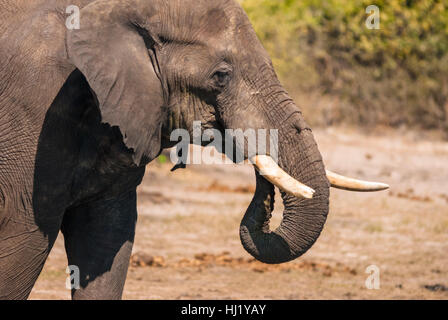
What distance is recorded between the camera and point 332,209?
11.5 m

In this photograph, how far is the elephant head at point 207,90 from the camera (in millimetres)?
4344

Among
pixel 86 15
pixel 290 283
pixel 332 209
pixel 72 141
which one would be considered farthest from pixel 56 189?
pixel 332 209

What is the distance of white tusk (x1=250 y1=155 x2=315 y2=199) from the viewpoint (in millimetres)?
4254

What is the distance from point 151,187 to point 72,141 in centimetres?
796

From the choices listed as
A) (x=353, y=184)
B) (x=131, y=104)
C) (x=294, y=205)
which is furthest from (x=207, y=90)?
(x=353, y=184)

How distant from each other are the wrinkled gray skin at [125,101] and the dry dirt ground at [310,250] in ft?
8.98

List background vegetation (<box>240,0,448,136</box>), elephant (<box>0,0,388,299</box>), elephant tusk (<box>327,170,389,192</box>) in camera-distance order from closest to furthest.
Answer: elephant (<box>0,0,388,299</box>) → elephant tusk (<box>327,170,389,192</box>) → background vegetation (<box>240,0,448,136</box>)

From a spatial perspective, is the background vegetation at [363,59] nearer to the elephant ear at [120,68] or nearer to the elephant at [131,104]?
the elephant at [131,104]

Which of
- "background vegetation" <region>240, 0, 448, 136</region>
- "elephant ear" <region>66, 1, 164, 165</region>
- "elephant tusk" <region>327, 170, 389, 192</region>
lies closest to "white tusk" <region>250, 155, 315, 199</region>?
"elephant tusk" <region>327, 170, 389, 192</region>

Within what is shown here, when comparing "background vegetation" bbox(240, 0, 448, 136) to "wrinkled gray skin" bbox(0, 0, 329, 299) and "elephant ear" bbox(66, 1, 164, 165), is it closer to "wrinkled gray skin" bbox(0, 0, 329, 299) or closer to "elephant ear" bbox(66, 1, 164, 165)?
"wrinkled gray skin" bbox(0, 0, 329, 299)

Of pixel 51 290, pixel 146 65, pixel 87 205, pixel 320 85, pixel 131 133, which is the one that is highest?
pixel 320 85

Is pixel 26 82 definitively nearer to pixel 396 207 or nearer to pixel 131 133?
pixel 131 133

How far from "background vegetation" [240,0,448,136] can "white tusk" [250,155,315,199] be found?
12272 millimetres

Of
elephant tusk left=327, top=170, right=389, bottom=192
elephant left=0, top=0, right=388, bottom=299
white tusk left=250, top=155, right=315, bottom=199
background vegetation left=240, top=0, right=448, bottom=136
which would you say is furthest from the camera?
background vegetation left=240, top=0, right=448, bottom=136
